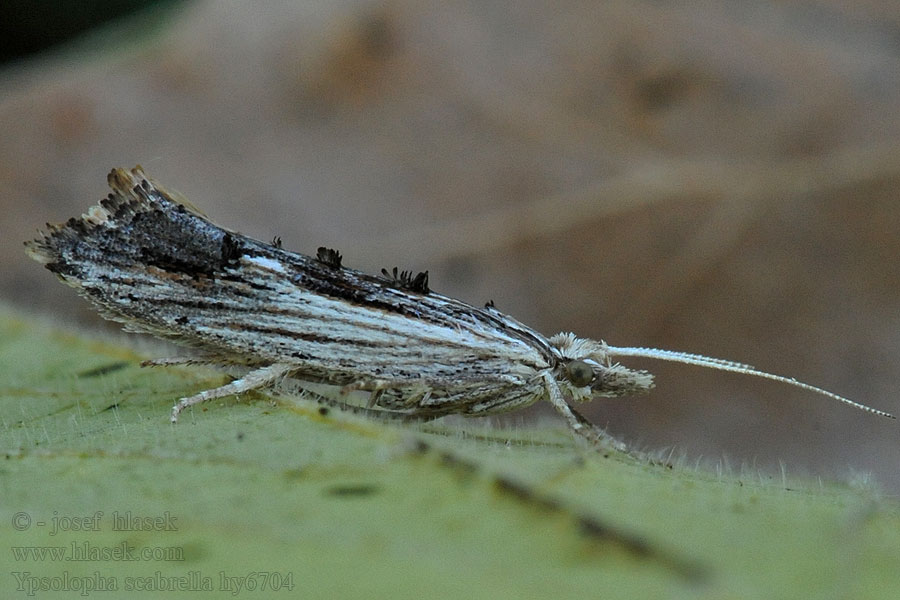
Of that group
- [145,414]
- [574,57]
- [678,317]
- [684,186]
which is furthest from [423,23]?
[145,414]

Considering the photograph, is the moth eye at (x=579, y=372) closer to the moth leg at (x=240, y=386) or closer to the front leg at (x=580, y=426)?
the front leg at (x=580, y=426)

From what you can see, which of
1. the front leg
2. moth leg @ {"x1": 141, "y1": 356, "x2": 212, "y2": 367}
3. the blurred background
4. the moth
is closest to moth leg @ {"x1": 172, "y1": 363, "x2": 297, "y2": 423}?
the moth

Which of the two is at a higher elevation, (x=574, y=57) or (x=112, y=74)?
(x=574, y=57)

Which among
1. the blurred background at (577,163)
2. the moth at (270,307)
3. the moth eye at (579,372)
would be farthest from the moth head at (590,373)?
the blurred background at (577,163)

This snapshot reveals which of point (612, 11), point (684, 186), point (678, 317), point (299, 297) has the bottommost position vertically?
point (299, 297)

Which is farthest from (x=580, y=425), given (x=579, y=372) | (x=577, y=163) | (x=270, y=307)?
(x=577, y=163)

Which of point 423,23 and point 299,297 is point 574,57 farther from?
point 299,297

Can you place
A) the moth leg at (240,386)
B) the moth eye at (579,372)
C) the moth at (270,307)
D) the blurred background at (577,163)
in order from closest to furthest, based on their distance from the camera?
the moth leg at (240,386), the moth at (270,307), the moth eye at (579,372), the blurred background at (577,163)

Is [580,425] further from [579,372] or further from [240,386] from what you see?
[240,386]
